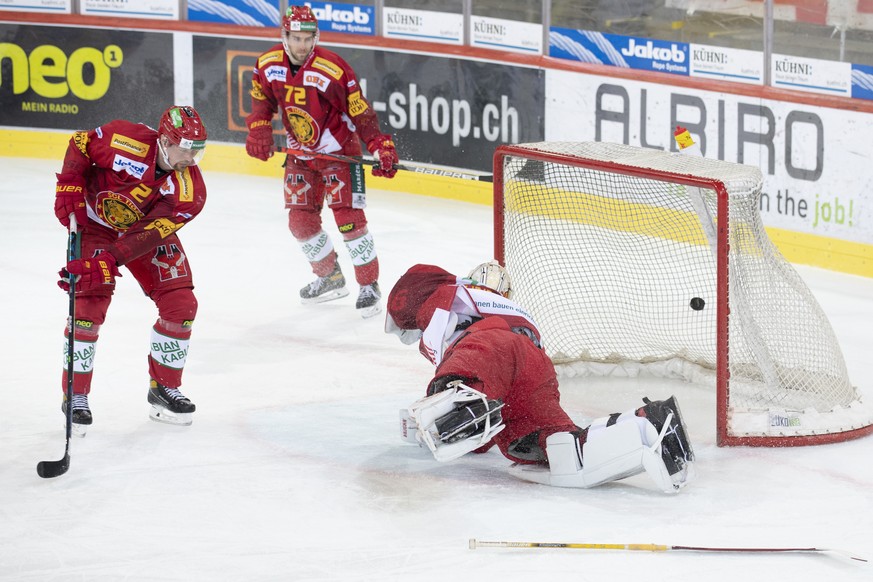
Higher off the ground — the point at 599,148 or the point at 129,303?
the point at 599,148

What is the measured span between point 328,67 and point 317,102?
0.16m

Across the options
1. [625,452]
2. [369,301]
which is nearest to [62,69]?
[369,301]

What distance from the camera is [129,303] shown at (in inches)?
245

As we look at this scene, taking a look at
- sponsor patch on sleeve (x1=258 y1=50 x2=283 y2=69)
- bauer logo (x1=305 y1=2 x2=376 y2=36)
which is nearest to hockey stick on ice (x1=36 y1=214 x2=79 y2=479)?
sponsor patch on sleeve (x1=258 y1=50 x2=283 y2=69)

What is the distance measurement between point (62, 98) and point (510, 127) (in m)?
3.09

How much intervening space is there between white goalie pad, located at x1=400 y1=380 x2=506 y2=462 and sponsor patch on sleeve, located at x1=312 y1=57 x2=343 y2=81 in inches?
97.4

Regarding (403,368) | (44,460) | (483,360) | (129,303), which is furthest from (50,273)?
(483,360)

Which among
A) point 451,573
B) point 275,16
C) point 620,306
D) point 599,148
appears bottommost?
point 451,573

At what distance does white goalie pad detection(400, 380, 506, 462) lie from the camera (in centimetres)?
373

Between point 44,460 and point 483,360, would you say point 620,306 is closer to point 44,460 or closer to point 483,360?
point 483,360

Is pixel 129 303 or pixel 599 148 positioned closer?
pixel 599 148

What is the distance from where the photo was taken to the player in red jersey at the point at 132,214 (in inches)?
167

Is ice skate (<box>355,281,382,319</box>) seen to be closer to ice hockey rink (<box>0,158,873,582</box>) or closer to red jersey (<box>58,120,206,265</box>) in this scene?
ice hockey rink (<box>0,158,873,582</box>)

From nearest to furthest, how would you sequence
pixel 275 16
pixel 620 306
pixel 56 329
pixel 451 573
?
pixel 451 573 < pixel 620 306 < pixel 56 329 < pixel 275 16
